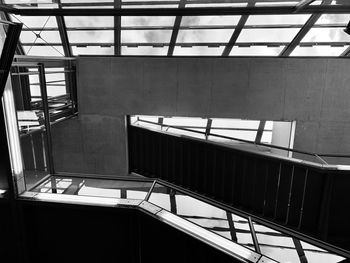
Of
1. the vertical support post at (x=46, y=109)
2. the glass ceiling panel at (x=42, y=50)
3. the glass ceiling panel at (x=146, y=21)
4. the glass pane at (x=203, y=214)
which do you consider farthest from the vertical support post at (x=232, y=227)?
the glass ceiling panel at (x=42, y=50)

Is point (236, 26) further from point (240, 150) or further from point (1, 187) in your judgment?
point (1, 187)

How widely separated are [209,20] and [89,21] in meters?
3.43

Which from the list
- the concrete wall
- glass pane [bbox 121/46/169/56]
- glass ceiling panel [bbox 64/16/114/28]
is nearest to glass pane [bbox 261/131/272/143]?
the concrete wall

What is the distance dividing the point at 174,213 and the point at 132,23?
644 cm

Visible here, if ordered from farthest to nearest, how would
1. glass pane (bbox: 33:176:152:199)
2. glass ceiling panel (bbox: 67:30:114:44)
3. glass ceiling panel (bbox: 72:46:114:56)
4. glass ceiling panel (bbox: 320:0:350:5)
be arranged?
glass ceiling panel (bbox: 72:46:114:56), glass ceiling panel (bbox: 67:30:114:44), glass ceiling panel (bbox: 320:0:350:5), glass pane (bbox: 33:176:152:199)

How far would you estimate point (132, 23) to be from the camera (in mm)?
8297

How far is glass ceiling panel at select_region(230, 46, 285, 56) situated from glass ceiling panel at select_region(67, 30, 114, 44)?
13.0ft

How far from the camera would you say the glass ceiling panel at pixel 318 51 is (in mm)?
8914

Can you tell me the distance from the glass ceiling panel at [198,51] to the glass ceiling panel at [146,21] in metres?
1.26

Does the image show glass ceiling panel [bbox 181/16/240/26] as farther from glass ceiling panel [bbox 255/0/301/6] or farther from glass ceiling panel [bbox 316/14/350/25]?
glass ceiling panel [bbox 316/14/350/25]

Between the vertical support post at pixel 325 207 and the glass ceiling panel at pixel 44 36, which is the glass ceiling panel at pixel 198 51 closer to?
the glass ceiling panel at pixel 44 36

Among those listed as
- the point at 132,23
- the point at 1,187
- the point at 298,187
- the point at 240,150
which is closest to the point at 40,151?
the point at 132,23

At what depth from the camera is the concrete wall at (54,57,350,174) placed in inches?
370

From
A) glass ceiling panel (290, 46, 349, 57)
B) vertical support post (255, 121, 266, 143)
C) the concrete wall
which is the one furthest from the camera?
vertical support post (255, 121, 266, 143)
